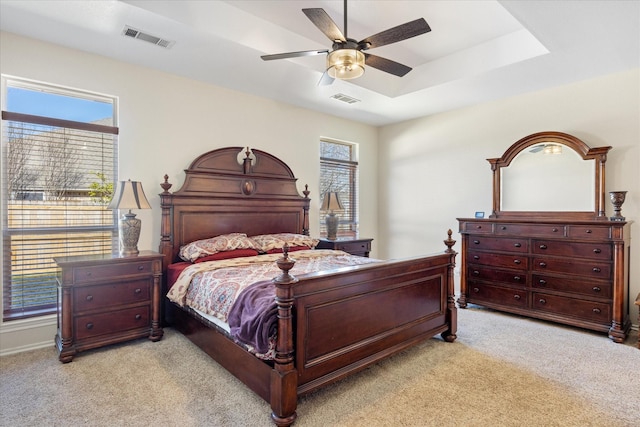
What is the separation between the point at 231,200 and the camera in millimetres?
4156

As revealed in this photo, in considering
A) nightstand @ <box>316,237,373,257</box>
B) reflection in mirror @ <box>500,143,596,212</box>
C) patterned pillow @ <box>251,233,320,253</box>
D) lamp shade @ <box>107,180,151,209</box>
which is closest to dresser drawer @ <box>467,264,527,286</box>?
reflection in mirror @ <box>500,143,596,212</box>

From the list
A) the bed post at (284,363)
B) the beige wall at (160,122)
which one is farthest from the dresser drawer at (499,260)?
the bed post at (284,363)

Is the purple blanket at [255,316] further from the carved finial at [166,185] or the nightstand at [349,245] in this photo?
the nightstand at [349,245]

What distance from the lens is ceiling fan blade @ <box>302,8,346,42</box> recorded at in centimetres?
213

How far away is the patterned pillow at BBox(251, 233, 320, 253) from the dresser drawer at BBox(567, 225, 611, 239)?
284cm

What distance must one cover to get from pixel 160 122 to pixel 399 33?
273 cm

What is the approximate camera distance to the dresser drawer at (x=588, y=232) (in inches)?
133

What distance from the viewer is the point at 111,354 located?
2.95 metres

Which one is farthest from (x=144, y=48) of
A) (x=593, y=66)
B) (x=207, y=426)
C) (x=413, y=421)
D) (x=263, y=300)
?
(x=593, y=66)

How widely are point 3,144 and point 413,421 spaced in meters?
3.91

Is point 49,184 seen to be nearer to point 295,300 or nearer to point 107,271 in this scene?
point 107,271

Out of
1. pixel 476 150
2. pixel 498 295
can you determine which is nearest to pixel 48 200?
pixel 498 295

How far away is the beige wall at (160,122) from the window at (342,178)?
224 millimetres

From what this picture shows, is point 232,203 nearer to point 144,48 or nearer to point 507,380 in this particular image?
point 144,48
